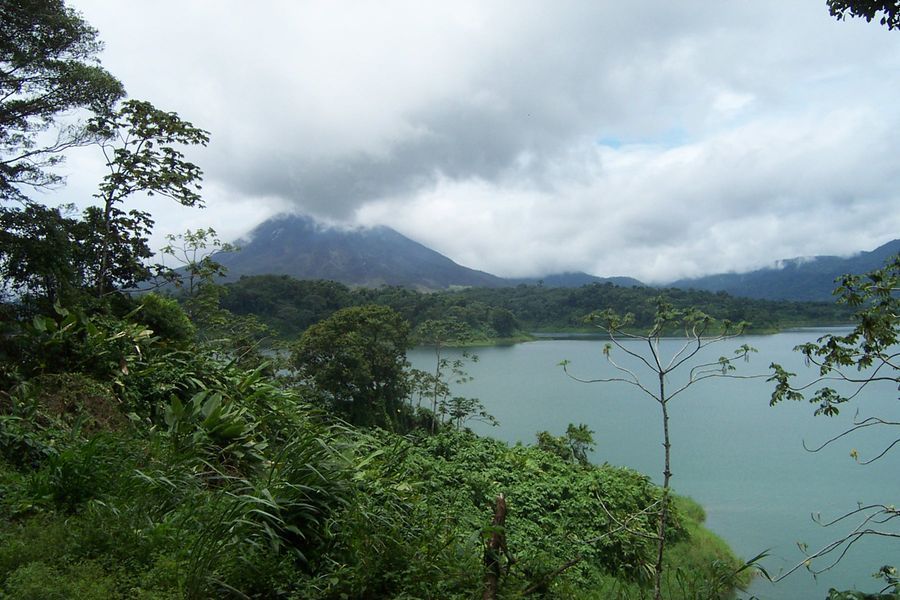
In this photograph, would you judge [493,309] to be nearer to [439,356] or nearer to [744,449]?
[744,449]

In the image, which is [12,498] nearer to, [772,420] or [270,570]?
[270,570]

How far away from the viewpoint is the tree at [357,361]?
1473 cm

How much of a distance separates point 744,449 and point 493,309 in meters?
20.8

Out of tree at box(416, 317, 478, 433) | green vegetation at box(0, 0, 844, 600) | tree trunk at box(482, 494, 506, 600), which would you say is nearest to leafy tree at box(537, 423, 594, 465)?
green vegetation at box(0, 0, 844, 600)

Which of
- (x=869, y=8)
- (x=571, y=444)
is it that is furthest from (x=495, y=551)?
(x=571, y=444)

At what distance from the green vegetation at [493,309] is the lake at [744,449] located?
284 cm

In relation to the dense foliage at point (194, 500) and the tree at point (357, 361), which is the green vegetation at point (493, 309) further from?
the dense foliage at point (194, 500)

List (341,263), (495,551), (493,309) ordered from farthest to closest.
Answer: (341,263) → (493,309) → (495,551)

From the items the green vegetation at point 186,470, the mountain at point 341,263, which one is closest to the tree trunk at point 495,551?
the green vegetation at point 186,470

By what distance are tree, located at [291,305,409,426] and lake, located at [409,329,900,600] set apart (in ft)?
14.0

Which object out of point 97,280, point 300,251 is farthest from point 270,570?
point 300,251

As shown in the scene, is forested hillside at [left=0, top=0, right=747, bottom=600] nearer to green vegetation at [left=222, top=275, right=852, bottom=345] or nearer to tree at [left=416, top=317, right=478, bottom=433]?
tree at [left=416, top=317, right=478, bottom=433]

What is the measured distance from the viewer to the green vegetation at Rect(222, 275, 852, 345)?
2511 centimetres

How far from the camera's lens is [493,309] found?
3894 centimetres
